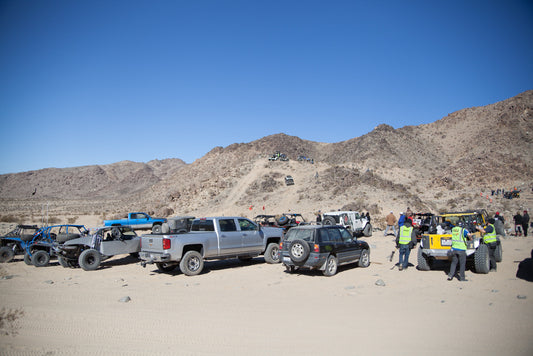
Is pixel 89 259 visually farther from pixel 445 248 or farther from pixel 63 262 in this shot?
pixel 445 248

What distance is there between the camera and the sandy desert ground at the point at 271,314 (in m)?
5.69

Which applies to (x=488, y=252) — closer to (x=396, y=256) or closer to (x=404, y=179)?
(x=396, y=256)

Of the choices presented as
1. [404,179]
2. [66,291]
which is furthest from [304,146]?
[66,291]

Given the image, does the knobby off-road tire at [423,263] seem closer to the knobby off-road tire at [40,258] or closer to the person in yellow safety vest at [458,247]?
the person in yellow safety vest at [458,247]

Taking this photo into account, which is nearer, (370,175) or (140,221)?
(140,221)

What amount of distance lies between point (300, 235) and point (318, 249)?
88 cm

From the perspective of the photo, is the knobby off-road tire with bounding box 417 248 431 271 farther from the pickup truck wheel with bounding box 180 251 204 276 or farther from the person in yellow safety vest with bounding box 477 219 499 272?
the pickup truck wheel with bounding box 180 251 204 276

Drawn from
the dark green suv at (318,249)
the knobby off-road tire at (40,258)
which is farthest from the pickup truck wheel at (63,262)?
the dark green suv at (318,249)

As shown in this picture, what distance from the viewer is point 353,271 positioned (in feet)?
39.6

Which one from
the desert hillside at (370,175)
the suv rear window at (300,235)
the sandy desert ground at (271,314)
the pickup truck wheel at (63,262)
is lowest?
the sandy desert ground at (271,314)

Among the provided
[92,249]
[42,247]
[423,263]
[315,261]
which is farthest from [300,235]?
[42,247]

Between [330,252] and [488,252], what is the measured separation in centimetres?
462

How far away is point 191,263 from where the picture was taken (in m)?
12.0

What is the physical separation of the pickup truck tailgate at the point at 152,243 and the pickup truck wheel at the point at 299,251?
4.09 meters
